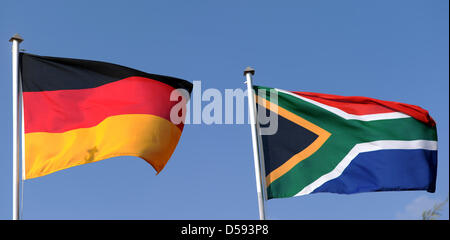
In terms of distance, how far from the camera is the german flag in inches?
523

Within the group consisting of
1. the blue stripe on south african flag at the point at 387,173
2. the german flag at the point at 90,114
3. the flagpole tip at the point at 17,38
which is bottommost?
the blue stripe on south african flag at the point at 387,173

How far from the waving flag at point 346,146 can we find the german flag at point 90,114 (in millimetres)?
2660

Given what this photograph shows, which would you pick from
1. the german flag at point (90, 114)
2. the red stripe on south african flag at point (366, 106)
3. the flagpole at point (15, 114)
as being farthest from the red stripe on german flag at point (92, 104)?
the red stripe on south african flag at point (366, 106)

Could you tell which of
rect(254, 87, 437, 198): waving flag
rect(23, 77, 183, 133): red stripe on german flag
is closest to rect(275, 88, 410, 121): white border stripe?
rect(254, 87, 437, 198): waving flag

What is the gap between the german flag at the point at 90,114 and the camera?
13.3 m

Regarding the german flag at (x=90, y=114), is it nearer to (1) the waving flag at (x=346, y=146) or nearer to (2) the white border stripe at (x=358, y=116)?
(1) the waving flag at (x=346, y=146)

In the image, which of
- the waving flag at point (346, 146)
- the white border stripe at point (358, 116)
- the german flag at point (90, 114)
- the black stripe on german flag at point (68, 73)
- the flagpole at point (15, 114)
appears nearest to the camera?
the flagpole at point (15, 114)

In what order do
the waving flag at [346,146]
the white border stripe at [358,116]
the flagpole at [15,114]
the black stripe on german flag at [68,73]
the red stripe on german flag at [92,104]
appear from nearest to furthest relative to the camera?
the flagpole at [15,114] < the red stripe on german flag at [92,104] < the black stripe on german flag at [68,73] < the waving flag at [346,146] < the white border stripe at [358,116]

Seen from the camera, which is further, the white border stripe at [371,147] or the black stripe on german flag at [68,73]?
the white border stripe at [371,147]

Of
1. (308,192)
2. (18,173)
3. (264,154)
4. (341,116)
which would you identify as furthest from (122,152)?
(341,116)

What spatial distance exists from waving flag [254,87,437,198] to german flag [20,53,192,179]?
266 cm

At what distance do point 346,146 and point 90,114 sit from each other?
21.0 feet

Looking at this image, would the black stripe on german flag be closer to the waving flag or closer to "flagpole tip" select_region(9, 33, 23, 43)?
"flagpole tip" select_region(9, 33, 23, 43)

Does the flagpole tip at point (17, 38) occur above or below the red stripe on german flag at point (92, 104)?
above
